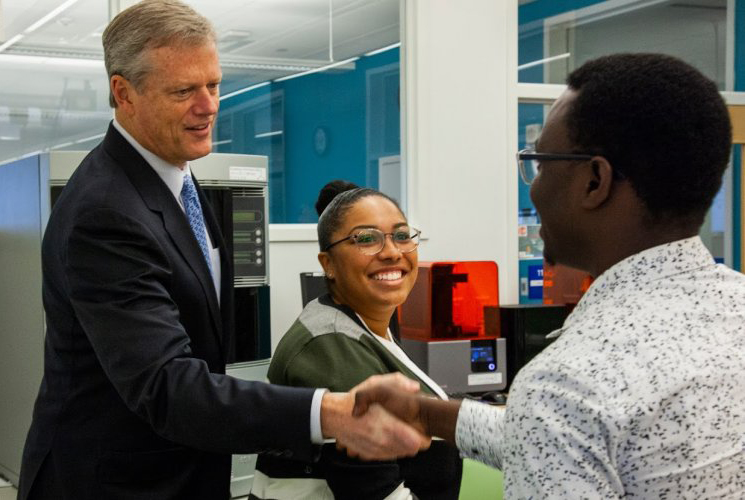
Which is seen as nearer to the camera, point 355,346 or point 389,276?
point 355,346

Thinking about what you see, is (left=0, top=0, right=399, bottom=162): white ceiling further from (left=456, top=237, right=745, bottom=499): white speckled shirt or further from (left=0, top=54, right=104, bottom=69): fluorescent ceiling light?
(left=456, top=237, right=745, bottom=499): white speckled shirt

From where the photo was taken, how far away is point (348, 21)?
411 cm

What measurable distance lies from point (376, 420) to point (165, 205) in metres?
0.48

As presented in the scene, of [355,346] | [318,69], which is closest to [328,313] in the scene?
[355,346]

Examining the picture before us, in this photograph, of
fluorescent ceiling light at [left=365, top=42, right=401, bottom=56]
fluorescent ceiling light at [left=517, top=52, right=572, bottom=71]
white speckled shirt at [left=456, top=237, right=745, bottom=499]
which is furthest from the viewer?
fluorescent ceiling light at [left=517, top=52, right=572, bottom=71]

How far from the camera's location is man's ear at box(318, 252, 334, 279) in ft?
Result: 6.48

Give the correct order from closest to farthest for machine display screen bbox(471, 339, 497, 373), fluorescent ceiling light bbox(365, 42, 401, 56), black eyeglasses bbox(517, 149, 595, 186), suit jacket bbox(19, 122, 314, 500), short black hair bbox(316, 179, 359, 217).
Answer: black eyeglasses bbox(517, 149, 595, 186), suit jacket bbox(19, 122, 314, 500), short black hair bbox(316, 179, 359, 217), machine display screen bbox(471, 339, 497, 373), fluorescent ceiling light bbox(365, 42, 401, 56)

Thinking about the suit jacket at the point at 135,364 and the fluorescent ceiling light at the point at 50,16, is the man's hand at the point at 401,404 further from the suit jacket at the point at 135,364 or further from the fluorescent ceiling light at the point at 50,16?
the fluorescent ceiling light at the point at 50,16

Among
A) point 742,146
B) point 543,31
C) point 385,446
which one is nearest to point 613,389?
point 385,446

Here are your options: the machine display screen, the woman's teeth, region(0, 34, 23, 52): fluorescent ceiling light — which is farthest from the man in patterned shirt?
region(0, 34, 23, 52): fluorescent ceiling light

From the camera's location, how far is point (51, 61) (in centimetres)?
346

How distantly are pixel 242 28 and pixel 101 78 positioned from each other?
2.20 ft

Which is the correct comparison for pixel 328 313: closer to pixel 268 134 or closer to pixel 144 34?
pixel 144 34

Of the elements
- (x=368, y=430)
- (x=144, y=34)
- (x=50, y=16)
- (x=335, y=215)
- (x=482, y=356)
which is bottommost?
(x=482, y=356)
